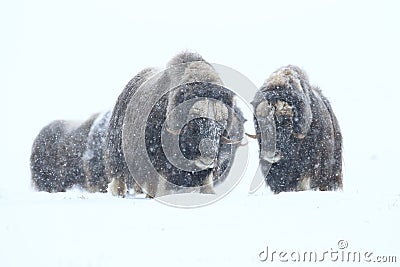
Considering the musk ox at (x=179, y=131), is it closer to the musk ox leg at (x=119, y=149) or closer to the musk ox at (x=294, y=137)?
the musk ox leg at (x=119, y=149)

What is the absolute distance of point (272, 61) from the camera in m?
33.5

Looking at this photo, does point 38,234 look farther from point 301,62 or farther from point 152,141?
point 301,62

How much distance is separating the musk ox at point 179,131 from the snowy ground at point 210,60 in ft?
1.67

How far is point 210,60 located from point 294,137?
2720 centimetres

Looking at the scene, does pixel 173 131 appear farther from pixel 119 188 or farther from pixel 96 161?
pixel 96 161

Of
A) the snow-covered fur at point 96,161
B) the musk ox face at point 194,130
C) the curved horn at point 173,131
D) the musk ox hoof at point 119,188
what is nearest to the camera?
the musk ox face at point 194,130

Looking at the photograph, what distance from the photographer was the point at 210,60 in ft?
108

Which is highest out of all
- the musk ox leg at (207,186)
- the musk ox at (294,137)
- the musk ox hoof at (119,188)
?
the musk ox at (294,137)

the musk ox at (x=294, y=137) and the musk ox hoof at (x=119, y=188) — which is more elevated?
the musk ox at (x=294, y=137)

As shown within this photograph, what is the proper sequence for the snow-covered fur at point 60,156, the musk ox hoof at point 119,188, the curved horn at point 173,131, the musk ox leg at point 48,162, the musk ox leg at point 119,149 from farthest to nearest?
the musk ox leg at point 48,162, the snow-covered fur at point 60,156, the musk ox hoof at point 119,188, the musk ox leg at point 119,149, the curved horn at point 173,131

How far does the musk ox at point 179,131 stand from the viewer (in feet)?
17.8

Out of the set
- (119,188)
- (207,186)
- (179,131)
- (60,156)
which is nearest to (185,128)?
(179,131)

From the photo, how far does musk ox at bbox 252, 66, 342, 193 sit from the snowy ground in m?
0.45

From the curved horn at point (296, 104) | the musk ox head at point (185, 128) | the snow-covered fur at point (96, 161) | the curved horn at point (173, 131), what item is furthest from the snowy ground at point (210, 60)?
the curved horn at point (296, 104)
